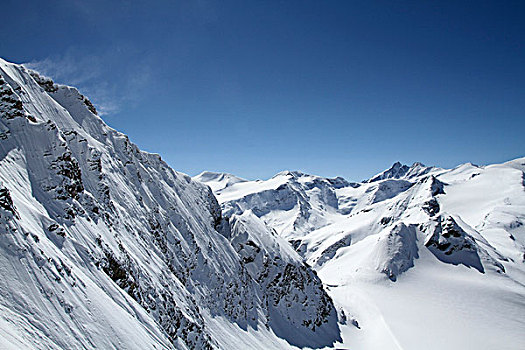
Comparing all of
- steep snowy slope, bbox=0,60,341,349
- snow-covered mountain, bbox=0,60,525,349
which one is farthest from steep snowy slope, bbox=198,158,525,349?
steep snowy slope, bbox=0,60,341,349

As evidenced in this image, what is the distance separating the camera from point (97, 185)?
1323 inches

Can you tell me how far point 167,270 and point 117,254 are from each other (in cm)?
1009

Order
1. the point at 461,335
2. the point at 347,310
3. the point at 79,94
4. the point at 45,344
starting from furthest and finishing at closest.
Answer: the point at 347,310 → the point at 461,335 → the point at 79,94 → the point at 45,344

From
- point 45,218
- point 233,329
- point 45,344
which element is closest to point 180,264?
point 233,329

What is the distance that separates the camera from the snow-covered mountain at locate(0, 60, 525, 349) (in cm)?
1938

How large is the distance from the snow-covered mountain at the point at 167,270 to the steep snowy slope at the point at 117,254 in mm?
141

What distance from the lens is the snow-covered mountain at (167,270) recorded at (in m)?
19.4

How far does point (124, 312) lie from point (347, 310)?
67.1 meters

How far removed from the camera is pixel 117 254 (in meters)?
28.1

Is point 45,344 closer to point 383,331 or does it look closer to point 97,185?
point 97,185

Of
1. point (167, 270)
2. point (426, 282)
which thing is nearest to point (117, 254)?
point (167, 270)

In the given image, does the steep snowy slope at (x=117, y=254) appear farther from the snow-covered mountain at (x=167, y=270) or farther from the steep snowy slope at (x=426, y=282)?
the steep snowy slope at (x=426, y=282)

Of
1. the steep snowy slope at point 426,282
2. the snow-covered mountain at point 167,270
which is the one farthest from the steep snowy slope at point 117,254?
the steep snowy slope at point 426,282

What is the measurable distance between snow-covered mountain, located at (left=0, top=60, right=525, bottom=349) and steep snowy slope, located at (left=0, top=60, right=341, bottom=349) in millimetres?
141
